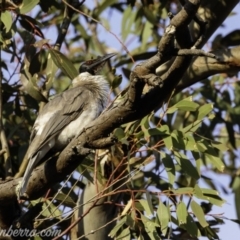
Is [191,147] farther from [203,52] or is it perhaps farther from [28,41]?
[28,41]

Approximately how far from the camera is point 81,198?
530 cm

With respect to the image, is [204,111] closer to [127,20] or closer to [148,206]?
[148,206]

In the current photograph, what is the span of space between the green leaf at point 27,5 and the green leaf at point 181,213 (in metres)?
1.54

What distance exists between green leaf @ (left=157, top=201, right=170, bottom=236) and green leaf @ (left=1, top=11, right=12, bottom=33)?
141 centimetres

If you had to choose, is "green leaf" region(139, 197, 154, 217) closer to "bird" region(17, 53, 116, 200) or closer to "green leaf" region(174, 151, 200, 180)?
"green leaf" region(174, 151, 200, 180)

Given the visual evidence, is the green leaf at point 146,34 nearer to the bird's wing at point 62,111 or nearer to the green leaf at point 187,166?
the bird's wing at point 62,111

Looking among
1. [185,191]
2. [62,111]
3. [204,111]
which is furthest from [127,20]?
[185,191]

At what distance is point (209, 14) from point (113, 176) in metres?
1.19

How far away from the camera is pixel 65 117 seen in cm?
495

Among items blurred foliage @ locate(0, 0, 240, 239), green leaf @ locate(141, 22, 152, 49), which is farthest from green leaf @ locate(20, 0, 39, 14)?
green leaf @ locate(141, 22, 152, 49)

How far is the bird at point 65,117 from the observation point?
15.3 feet

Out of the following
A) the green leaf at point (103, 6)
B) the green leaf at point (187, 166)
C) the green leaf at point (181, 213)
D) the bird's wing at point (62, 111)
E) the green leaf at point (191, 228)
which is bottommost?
the green leaf at point (191, 228)

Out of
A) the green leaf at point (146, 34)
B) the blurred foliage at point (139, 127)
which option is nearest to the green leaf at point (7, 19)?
the blurred foliage at point (139, 127)

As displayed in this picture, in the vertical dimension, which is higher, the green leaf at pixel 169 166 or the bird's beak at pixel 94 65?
the bird's beak at pixel 94 65
